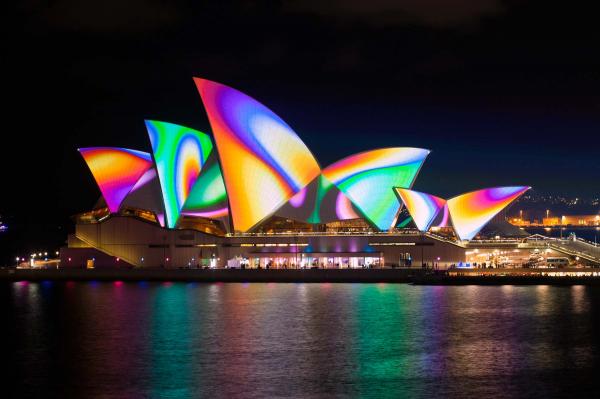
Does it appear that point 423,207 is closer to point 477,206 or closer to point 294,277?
point 477,206

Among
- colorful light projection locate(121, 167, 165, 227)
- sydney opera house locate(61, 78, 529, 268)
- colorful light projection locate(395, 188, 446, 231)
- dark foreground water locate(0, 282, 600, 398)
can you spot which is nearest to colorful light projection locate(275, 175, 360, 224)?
sydney opera house locate(61, 78, 529, 268)

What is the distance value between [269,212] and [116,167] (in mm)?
10435

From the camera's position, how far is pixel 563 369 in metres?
23.5

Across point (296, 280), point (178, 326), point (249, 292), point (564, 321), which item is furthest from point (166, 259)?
point (564, 321)

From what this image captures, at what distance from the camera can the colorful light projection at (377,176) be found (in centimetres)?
5372

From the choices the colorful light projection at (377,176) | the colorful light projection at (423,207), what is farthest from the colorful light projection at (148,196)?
the colorful light projection at (423,207)

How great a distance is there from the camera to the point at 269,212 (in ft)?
176

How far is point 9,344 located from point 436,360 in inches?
541

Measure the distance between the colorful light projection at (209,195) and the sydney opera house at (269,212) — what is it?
0.21ft

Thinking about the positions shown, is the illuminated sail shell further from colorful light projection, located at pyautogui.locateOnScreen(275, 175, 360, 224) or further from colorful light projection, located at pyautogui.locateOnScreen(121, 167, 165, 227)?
colorful light projection, located at pyautogui.locateOnScreen(275, 175, 360, 224)

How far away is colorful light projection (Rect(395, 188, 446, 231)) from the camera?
180 feet

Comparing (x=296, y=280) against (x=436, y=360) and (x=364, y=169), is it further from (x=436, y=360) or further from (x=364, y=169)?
(x=436, y=360)

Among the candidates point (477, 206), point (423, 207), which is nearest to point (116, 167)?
point (423, 207)

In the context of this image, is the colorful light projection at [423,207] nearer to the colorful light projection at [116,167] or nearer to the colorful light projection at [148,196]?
the colorful light projection at [148,196]
